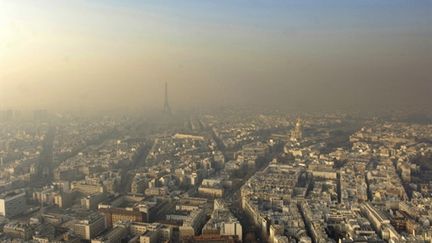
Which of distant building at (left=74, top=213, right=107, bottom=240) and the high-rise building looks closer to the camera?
distant building at (left=74, top=213, right=107, bottom=240)

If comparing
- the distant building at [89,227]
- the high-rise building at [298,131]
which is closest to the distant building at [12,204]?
the distant building at [89,227]

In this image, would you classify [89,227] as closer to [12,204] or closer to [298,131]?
[12,204]

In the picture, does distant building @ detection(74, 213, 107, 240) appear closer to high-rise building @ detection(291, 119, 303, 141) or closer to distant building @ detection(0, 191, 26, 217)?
distant building @ detection(0, 191, 26, 217)

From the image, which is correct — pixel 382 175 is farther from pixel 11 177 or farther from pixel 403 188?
pixel 11 177

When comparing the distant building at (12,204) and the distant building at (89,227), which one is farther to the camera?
the distant building at (12,204)

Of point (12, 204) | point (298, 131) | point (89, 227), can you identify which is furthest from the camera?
point (298, 131)

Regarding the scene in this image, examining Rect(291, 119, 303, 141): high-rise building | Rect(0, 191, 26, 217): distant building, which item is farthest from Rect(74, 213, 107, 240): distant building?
Rect(291, 119, 303, 141): high-rise building

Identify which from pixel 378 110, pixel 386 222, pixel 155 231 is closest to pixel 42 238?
pixel 155 231

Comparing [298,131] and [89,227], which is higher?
[298,131]

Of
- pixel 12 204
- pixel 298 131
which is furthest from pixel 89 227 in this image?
pixel 298 131

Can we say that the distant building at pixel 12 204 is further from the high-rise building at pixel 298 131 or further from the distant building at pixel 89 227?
the high-rise building at pixel 298 131

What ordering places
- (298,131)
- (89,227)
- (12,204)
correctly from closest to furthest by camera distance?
(89,227)
(12,204)
(298,131)
